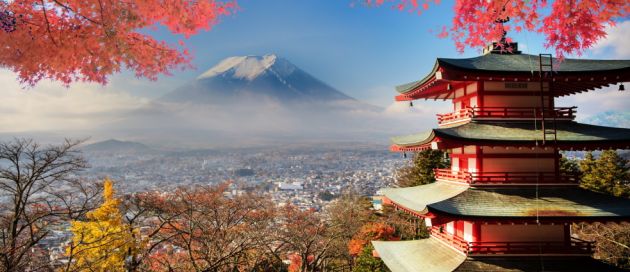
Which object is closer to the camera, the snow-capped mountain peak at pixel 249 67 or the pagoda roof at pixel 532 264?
the pagoda roof at pixel 532 264

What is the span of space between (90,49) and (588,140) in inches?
343

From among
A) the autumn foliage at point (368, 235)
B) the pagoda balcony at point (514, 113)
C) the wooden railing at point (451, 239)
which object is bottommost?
the autumn foliage at point (368, 235)

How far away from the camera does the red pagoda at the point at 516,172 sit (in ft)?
26.3

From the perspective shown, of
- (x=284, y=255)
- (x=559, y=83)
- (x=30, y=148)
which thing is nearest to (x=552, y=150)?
(x=559, y=83)

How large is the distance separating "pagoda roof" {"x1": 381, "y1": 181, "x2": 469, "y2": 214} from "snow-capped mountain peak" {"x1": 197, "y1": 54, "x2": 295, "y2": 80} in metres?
144

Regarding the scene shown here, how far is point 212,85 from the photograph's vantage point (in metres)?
144

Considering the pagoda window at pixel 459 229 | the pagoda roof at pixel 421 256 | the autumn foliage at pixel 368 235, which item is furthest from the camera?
the autumn foliage at pixel 368 235

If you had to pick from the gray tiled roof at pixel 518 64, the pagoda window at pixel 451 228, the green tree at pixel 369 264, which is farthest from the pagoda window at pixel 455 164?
the green tree at pixel 369 264

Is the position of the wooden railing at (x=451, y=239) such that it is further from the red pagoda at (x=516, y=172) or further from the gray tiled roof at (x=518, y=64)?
the gray tiled roof at (x=518, y=64)

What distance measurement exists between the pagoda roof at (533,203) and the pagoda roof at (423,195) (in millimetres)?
431

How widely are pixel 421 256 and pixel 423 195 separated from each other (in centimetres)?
145

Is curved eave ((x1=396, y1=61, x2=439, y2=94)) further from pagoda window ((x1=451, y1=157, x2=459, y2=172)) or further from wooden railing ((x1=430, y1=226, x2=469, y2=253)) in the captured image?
wooden railing ((x1=430, y1=226, x2=469, y2=253))

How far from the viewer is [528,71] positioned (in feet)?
28.1

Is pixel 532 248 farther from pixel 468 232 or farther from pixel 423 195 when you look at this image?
pixel 423 195
